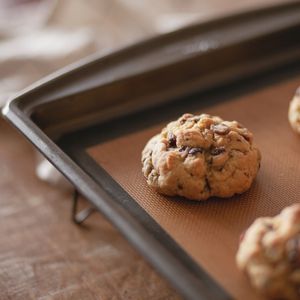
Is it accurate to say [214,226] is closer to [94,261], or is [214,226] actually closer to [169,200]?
[169,200]

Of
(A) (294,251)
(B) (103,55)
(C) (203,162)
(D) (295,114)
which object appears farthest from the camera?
(B) (103,55)

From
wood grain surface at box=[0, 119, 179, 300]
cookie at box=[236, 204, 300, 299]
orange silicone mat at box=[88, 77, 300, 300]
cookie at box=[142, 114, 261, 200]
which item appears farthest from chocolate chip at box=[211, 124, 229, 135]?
wood grain surface at box=[0, 119, 179, 300]

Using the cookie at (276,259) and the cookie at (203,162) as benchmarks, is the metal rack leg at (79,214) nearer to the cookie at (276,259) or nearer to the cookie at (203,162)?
the cookie at (203,162)

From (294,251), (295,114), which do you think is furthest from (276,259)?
(295,114)

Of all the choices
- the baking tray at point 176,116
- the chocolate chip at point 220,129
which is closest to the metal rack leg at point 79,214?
the baking tray at point 176,116

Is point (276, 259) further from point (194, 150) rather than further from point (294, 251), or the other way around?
point (194, 150)

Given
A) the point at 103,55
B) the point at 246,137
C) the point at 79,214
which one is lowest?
the point at 79,214

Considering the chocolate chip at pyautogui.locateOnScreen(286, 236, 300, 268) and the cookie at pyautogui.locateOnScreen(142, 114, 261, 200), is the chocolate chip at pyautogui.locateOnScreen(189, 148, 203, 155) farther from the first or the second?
the chocolate chip at pyautogui.locateOnScreen(286, 236, 300, 268)
